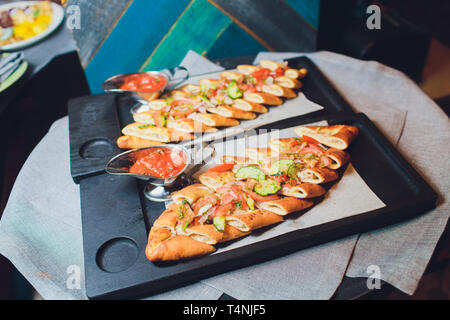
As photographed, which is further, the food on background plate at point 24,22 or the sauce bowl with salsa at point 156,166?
the food on background plate at point 24,22

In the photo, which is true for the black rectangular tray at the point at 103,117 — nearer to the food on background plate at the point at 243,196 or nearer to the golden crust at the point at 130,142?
the golden crust at the point at 130,142

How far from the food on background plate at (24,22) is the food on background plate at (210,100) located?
179 cm

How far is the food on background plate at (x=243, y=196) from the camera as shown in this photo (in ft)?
6.30

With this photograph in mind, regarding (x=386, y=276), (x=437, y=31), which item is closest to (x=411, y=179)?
(x=386, y=276)

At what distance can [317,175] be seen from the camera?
7.24 ft

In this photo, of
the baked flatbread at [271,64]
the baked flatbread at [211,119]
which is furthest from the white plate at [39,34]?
the baked flatbread at [271,64]

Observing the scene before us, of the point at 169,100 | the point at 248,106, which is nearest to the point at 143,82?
the point at 169,100

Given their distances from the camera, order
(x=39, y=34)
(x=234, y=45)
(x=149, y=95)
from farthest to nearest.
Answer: (x=39, y=34) < (x=234, y=45) < (x=149, y=95)

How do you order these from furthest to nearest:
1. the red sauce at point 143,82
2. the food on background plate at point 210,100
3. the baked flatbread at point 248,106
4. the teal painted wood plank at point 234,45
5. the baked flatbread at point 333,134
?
the teal painted wood plank at point 234,45, the red sauce at point 143,82, the baked flatbread at point 248,106, the food on background plate at point 210,100, the baked flatbread at point 333,134

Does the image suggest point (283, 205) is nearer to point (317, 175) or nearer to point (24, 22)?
point (317, 175)

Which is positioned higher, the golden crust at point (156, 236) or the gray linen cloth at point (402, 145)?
the gray linen cloth at point (402, 145)

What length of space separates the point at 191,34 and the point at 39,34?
5.48 ft

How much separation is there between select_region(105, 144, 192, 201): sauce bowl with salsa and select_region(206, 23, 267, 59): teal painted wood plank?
163 cm

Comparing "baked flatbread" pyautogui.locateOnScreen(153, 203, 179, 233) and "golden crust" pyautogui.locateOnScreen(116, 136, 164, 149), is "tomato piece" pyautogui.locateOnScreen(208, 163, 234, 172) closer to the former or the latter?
"baked flatbread" pyautogui.locateOnScreen(153, 203, 179, 233)
